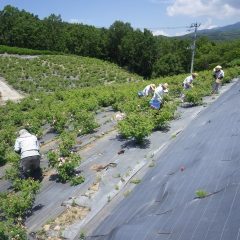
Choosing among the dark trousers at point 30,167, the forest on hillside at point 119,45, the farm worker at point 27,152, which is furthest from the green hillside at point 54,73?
the farm worker at point 27,152

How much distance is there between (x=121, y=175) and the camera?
358 inches

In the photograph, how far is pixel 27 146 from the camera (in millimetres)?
9414

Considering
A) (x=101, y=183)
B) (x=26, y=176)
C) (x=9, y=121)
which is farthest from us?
(x=9, y=121)

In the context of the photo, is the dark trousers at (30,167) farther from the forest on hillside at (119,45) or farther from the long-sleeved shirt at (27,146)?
the forest on hillside at (119,45)

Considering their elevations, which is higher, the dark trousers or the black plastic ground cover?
the black plastic ground cover

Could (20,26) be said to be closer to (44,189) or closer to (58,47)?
(58,47)

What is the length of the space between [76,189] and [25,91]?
1324 inches

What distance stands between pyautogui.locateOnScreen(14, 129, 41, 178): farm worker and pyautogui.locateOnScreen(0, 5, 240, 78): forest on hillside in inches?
2579

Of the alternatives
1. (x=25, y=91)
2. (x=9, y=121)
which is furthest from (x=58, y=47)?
(x=9, y=121)

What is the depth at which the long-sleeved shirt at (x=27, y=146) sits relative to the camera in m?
9.39

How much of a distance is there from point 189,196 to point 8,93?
35460mm

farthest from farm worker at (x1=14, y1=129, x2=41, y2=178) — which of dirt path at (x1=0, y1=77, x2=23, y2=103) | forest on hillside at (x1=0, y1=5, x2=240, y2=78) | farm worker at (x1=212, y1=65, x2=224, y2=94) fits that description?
forest on hillside at (x1=0, y1=5, x2=240, y2=78)

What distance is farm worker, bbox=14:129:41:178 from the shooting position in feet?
30.8

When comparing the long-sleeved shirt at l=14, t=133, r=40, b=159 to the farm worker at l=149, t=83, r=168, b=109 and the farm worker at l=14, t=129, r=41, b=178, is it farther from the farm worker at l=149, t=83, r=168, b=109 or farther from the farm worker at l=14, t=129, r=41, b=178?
the farm worker at l=149, t=83, r=168, b=109
